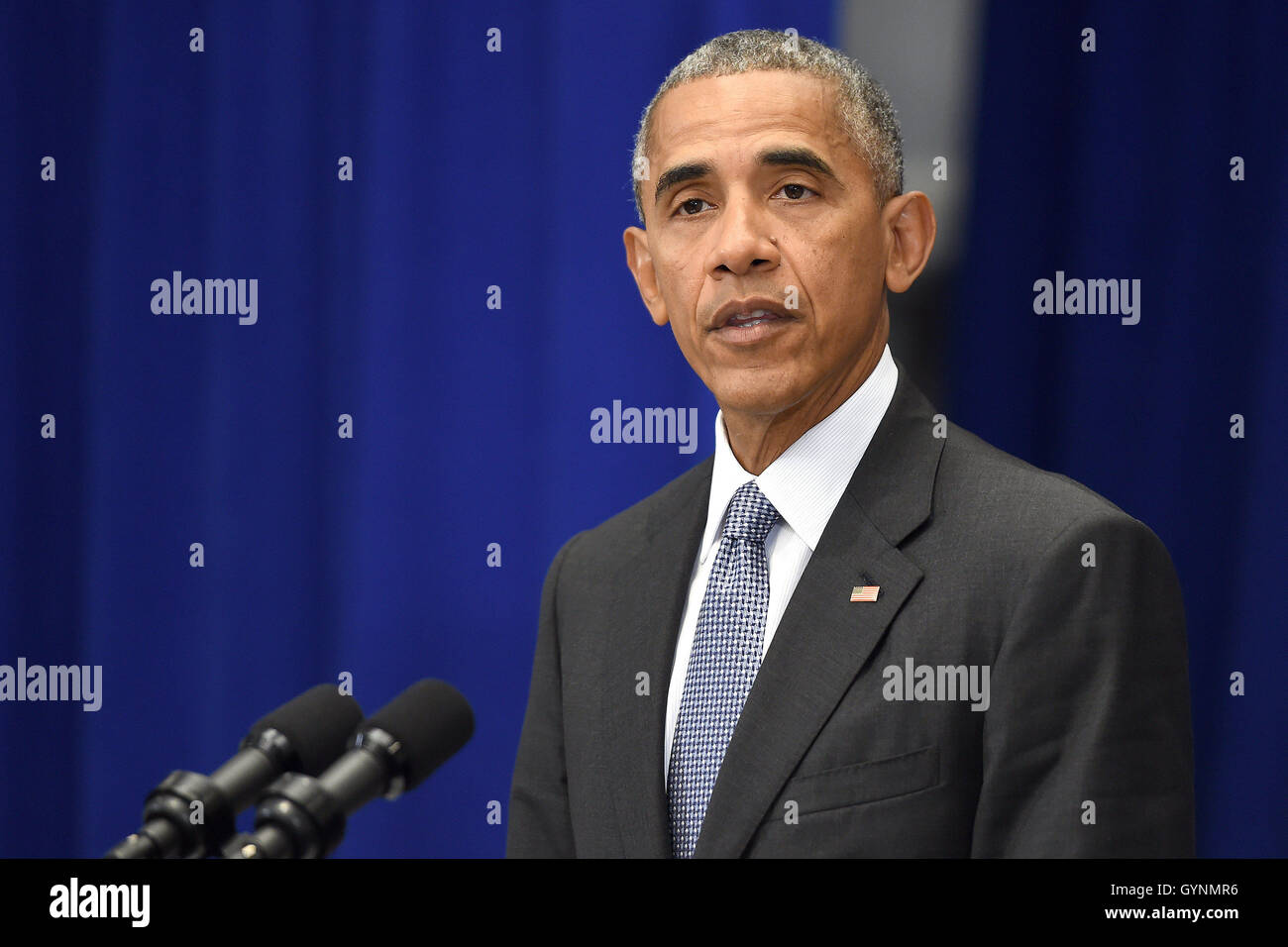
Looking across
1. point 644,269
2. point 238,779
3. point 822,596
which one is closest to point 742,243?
point 644,269

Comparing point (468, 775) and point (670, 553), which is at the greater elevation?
point (670, 553)

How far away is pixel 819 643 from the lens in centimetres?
132

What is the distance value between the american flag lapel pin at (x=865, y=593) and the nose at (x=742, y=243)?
15.0 inches

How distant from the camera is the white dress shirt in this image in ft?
4.66

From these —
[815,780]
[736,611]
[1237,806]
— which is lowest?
[1237,806]

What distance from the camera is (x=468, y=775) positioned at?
6.82 ft

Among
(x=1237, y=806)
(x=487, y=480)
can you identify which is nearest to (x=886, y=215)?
(x=487, y=480)

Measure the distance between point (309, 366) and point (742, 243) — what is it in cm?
101

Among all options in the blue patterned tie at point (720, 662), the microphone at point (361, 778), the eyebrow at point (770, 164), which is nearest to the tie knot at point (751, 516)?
the blue patterned tie at point (720, 662)

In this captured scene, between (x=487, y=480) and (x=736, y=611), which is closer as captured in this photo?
(x=736, y=611)

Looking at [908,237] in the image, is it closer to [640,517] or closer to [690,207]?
[690,207]

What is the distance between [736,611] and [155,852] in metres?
0.76

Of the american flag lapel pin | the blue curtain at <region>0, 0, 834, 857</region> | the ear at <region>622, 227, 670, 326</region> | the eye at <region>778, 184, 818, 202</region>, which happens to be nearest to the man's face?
the eye at <region>778, 184, 818, 202</region>
